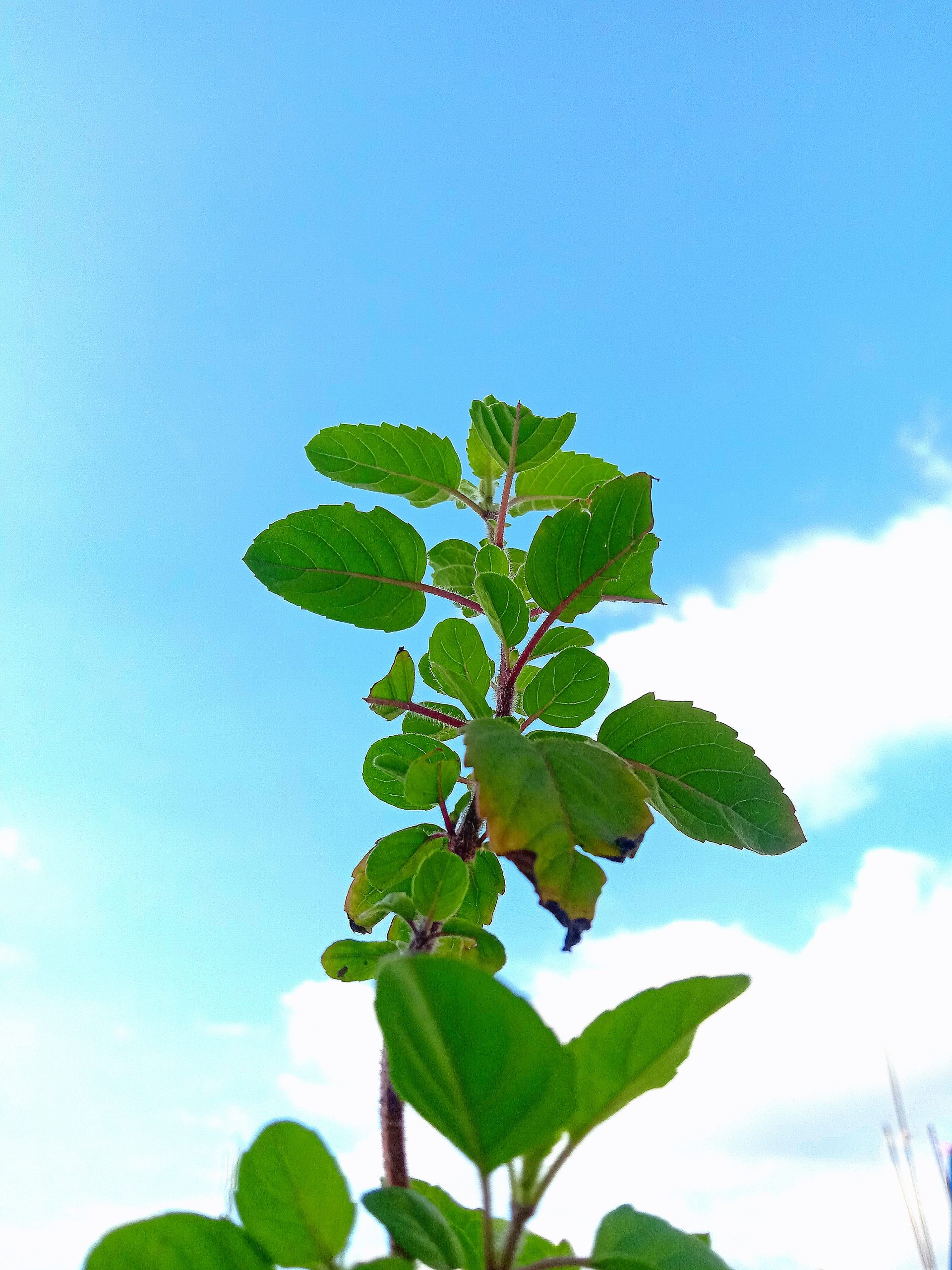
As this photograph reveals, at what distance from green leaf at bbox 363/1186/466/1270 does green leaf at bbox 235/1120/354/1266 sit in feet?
0.10

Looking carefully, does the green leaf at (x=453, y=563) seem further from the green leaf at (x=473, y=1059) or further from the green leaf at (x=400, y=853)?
the green leaf at (x=473, y=1059)

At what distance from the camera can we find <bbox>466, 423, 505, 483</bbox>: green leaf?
1.45 m

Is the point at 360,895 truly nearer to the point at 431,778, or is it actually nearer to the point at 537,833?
the point at 431,778

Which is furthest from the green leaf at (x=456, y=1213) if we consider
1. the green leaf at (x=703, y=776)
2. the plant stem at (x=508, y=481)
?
the plant stem at (x=508, y=481)

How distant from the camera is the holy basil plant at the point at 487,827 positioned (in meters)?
0.54

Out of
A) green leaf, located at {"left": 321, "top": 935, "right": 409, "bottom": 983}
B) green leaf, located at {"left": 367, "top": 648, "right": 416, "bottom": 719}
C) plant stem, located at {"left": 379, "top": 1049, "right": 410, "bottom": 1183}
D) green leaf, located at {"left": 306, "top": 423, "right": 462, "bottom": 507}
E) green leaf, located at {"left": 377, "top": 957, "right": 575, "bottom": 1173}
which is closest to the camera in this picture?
green leaf, located at {"left": 377, "top": 957, "right": 575, "bottom": 1173}

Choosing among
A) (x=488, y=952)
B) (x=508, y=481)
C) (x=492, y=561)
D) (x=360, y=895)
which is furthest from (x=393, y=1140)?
(x=508, y=481)

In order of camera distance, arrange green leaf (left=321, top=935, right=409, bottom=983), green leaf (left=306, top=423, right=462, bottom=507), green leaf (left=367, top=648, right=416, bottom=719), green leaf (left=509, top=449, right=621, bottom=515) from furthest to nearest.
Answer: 1. green leaf (left=509, top=449, right=621, bottom=515)
2. green leaf (left=306, top=423, right=462, bottom=507)
3. green leaf (left=367, top=648, right=416, bottom=719)
4. green leaf (left=321, top=935, right=409, bottom=983)

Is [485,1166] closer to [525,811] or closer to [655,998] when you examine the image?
[655,998]

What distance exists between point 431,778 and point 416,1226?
49cm

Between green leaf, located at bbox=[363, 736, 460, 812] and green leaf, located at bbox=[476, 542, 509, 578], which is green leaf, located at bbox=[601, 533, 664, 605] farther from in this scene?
green leaf, located at bbox=[363, 736, 460, 812]

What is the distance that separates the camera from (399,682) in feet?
3.80

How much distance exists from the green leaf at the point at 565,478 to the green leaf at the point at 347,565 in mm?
303

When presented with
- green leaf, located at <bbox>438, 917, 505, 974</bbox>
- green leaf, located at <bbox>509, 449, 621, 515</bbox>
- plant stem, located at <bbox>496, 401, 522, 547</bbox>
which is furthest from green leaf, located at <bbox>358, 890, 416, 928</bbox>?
green leaf, located at <bbox>509, 449, 621, 515</bbox>
